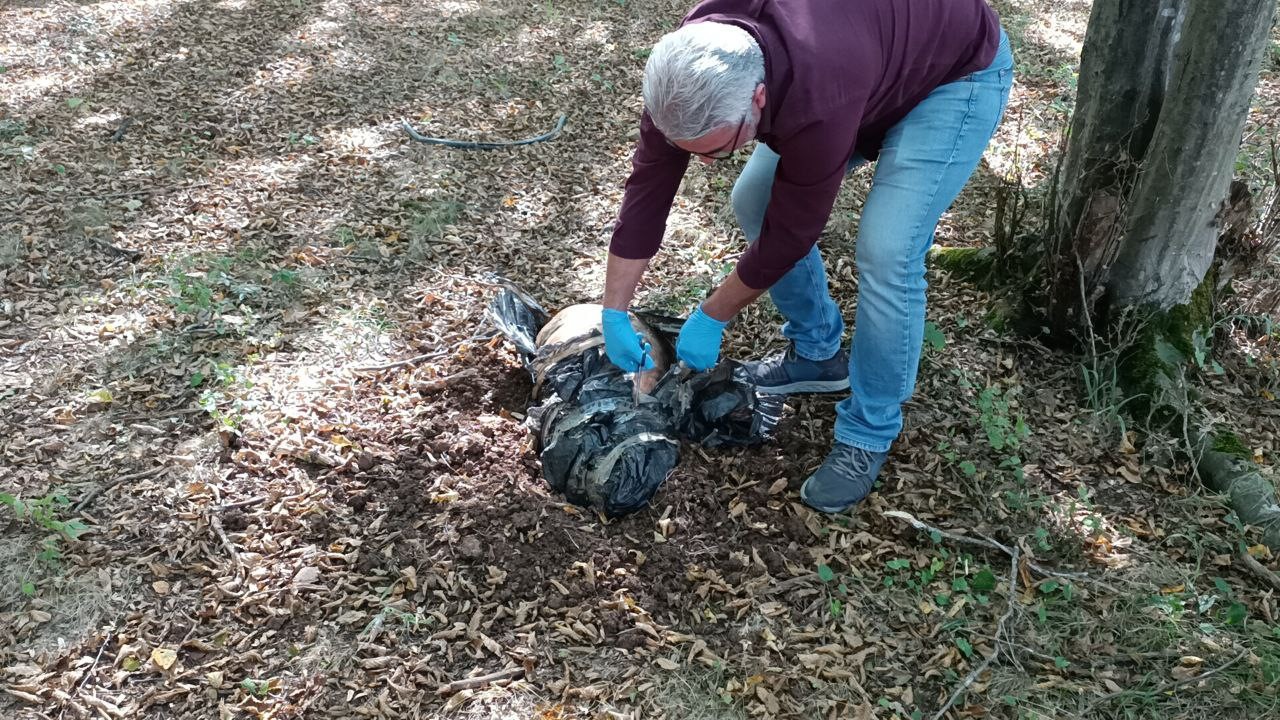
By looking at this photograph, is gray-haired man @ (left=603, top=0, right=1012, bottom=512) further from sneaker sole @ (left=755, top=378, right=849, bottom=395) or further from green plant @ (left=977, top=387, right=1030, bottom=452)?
green plant @ (left=977, top=387, right=1030, bottom=452)

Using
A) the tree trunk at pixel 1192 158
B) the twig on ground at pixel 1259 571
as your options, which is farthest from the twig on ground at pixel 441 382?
the twig on ground at pixel 1259 571

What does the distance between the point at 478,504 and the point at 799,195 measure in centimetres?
141

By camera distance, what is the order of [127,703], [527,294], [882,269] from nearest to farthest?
1. [127,703]
2. [882,269]
3. [527,294]

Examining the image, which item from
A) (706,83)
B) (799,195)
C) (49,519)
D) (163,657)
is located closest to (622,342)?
(799,195)

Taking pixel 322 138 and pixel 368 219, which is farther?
pixel 322 138

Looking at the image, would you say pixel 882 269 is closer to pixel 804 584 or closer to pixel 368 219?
pixel 804 584

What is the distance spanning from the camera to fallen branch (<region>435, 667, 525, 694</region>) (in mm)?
2211

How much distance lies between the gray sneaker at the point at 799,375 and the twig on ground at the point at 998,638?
0.87 meters

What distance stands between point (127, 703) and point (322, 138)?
333 centimetres

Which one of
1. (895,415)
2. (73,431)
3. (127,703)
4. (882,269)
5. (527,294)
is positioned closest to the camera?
(127,703)

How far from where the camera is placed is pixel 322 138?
464cm

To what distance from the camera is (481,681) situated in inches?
87.7

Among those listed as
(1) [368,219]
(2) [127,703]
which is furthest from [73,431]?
(1) [368,219]

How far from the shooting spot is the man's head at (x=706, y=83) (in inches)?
71.9
